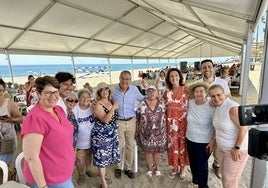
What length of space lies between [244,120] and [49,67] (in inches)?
1250

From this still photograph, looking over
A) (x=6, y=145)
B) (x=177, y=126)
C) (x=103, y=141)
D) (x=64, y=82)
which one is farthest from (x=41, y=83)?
(x=177, y=126)

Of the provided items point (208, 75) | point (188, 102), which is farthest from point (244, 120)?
point (208, 75)

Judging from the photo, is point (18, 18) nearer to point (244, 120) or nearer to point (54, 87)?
point (54, 87)

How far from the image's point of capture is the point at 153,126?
8.18ft

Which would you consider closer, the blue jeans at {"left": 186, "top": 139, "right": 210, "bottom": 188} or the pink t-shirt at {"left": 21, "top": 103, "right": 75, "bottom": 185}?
the pink t-shirt at {"left": 21, "top": 103, "right": 75, "bottom": 185}

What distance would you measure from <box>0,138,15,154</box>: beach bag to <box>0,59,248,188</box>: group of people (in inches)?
5.1

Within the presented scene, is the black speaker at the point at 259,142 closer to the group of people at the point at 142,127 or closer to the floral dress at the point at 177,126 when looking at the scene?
the group of people at the point at 142,127

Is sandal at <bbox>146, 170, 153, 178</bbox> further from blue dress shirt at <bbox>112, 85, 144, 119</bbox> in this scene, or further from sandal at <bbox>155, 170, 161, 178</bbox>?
blue dress shirt at <bbox>112, 85, 144, 119</bbox>

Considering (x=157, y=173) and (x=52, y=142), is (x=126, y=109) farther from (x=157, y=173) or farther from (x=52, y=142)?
(x=52, y=142)

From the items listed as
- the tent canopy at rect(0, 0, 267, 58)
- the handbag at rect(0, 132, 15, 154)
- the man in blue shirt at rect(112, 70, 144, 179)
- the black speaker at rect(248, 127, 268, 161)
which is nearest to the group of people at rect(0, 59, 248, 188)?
the man in blue shirt at rect(112, 70, 144, 179)

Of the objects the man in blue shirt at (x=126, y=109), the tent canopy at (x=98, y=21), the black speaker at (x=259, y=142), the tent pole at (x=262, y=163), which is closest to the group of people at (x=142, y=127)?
the man in blue shirt at (x=126, y=109)

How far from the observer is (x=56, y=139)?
130cm

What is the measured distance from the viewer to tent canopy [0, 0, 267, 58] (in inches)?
138

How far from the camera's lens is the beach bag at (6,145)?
6.50ft
